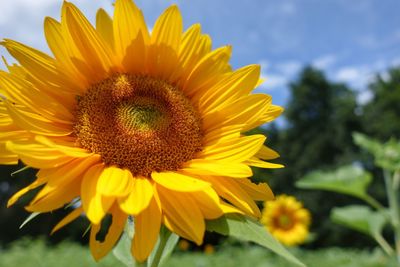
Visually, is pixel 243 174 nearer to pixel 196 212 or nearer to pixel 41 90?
pixel 196 212

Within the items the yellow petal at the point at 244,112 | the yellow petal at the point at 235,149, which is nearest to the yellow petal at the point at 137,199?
the yellow petal at the point at 235,149

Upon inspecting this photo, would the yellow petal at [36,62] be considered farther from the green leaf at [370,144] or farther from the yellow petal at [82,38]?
the green leaf at [370,144]

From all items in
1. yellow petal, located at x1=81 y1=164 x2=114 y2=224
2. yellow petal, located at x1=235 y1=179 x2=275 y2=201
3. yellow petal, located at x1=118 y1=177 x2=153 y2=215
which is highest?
yellow petal, located at x1=235 y1=179 x2=275 y2=201

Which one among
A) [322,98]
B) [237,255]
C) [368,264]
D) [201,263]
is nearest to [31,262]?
[201,263]

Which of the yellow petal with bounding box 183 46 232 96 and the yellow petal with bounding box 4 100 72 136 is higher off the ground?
the yellow petal with bounding box 183 46 232 96

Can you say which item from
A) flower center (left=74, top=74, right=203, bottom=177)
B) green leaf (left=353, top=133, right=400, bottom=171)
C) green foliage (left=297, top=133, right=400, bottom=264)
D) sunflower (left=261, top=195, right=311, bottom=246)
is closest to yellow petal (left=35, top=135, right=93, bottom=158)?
flower center (left=74, top=74, right=203, bottom=177)

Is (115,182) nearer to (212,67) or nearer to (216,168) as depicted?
(216,168)

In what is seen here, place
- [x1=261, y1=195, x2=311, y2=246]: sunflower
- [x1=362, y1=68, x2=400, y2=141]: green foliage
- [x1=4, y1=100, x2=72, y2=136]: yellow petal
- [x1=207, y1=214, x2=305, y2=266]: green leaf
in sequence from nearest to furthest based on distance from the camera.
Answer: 1. [x1=207, y1=214, x2=305, y2=266]: green leaf
2. [x1=4, y1=100, x2=72, y2=136]: yellow petal
3. [x1=261, y1=195, x2=311, y2=246]: sunflower
4. [x1=362, y1=68, x2=400, y2=141]: green foliage

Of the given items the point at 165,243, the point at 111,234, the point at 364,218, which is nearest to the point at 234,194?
the point at 165,243

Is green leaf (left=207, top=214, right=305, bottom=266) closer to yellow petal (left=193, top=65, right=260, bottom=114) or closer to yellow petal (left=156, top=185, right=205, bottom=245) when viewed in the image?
yellow petal (left=156, top=185, right=205, bottom=245)
